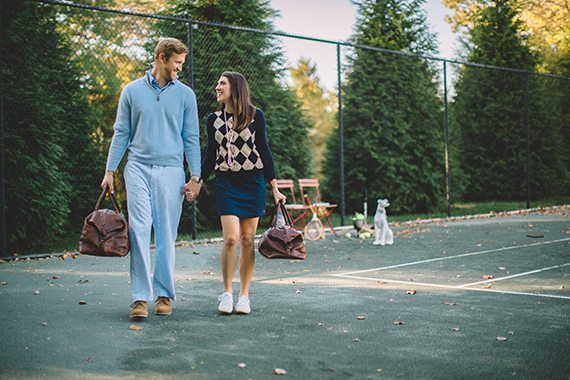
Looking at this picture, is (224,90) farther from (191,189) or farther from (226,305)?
(226,305)

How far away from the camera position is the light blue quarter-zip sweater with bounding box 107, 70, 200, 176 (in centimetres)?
493

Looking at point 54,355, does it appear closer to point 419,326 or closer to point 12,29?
point 419,326

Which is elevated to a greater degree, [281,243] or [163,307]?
[281,243]

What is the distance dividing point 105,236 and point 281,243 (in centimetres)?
123

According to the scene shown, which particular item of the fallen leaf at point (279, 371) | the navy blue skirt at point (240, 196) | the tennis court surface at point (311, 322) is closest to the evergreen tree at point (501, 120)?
the tennis court surface at point (311, 322)

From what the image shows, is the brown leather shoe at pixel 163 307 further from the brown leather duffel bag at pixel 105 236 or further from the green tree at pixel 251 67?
the green tree at pixel 251 67

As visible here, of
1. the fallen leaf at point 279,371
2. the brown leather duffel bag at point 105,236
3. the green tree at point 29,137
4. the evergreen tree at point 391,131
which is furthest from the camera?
the evergreen tree at point 391,131

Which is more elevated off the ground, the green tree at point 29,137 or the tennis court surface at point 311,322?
the green tree at point 29,137

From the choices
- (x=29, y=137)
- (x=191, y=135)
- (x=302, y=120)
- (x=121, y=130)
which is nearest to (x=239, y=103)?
(x=191, y=135)

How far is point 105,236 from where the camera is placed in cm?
480

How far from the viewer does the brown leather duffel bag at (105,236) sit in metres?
4.78

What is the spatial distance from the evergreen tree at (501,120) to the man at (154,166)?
59.1 ft

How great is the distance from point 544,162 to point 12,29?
1752 cm

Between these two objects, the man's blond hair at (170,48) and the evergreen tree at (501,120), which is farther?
the evergreen tree at (501,120)
